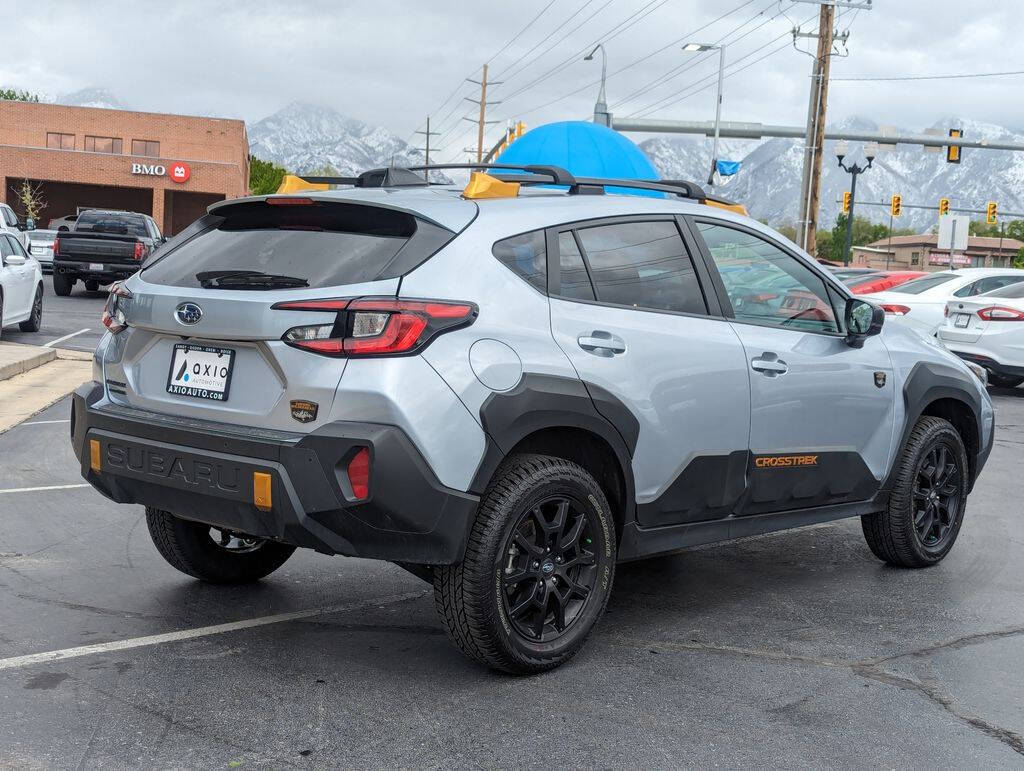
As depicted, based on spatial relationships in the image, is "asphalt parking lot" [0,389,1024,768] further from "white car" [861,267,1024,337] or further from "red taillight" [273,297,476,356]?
"white car" [861,267,1024,337]

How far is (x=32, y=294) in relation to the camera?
17531 mm

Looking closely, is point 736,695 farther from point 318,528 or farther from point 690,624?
point 318,528

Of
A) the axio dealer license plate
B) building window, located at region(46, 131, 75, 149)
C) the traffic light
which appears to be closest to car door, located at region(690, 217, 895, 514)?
the axio dealer license plate

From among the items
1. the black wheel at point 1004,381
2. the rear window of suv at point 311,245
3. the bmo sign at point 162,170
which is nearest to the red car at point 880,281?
the black wheel at point 1004,381

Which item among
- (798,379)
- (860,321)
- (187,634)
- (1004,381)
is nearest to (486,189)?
(798,379)

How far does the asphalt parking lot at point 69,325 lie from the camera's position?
17.0 metres

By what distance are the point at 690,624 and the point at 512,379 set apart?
5.38ft

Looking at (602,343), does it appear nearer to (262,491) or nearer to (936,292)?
(262,491)

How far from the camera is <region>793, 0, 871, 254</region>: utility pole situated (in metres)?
29.9

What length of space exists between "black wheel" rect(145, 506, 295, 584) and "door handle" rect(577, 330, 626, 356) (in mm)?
1766

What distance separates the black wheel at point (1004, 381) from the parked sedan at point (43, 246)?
1037 inches

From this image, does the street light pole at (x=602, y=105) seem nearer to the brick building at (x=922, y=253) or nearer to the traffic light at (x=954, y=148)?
the traffic light at (x=954, y=148)

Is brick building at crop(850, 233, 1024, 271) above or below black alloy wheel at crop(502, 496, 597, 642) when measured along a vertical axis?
above

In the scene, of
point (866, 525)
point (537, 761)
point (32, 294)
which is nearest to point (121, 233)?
point (32, 294)
